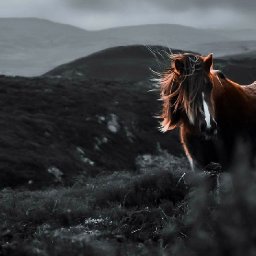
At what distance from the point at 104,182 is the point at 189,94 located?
7719 millimetres

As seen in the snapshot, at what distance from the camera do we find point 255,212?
201 centimetres

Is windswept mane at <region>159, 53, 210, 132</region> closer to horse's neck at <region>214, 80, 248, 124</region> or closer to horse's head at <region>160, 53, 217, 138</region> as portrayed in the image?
horse's head at <region>160, 53, 217, 138</region>

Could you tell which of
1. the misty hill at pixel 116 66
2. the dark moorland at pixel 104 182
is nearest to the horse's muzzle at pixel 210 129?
the dark moorland at pixel 104 182

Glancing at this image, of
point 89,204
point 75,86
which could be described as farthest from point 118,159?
point 89,204

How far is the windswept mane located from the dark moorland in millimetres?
897

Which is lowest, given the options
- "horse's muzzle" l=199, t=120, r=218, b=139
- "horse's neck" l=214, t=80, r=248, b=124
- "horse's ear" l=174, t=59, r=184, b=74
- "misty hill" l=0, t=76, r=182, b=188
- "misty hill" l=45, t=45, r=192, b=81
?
"misty hill" l=45, t=45, r=192, b=81

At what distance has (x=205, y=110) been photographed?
8.68 meters

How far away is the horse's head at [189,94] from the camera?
8.72 m

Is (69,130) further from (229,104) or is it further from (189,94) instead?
(189,94)

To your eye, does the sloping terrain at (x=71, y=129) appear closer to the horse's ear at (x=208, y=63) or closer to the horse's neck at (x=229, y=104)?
the horse's neck at (x=229, y=104)

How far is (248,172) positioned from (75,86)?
3675 cm

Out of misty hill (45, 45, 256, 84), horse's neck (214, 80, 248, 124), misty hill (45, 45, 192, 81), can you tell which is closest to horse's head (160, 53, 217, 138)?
horse's neck (214, 80, 248, 124)

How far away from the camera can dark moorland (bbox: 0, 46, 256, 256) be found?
7.15 ft

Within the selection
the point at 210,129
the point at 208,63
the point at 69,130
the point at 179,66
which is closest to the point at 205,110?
the point at 210,129
